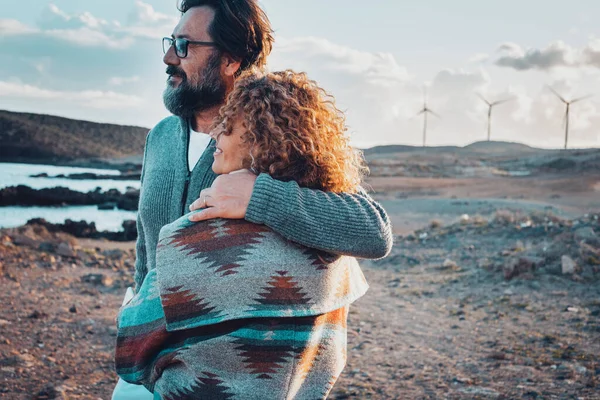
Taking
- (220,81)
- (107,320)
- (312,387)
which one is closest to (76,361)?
(107,320)

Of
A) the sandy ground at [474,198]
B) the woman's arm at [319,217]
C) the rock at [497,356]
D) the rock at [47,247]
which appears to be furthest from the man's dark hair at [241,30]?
the sandy ground at [474,198]

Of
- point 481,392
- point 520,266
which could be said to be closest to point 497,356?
point 481,392

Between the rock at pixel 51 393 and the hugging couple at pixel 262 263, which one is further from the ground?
the hugging couple at pixel 262 263

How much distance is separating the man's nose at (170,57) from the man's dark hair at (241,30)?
0.58ft

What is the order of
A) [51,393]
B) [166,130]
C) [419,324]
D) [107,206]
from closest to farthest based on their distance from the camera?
[166,130]
[51,393]
[419,324]
[107,206]

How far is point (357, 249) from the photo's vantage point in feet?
5.14

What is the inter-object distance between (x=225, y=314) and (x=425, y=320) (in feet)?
16.5

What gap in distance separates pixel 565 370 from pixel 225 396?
386 cm

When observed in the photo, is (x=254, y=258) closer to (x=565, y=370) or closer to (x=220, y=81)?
(x=220, y=81)

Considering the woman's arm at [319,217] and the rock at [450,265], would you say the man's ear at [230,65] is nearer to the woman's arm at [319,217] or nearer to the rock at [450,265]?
the woman's arm at [319,217]

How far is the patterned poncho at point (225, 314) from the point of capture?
4.65 ft

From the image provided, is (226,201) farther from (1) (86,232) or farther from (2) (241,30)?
(1) (86,232)

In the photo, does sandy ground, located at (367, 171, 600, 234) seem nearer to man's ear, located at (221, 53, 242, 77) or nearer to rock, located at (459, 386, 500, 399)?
rock, located at (459, 386, 500, 399)

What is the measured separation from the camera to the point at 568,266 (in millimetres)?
7129
